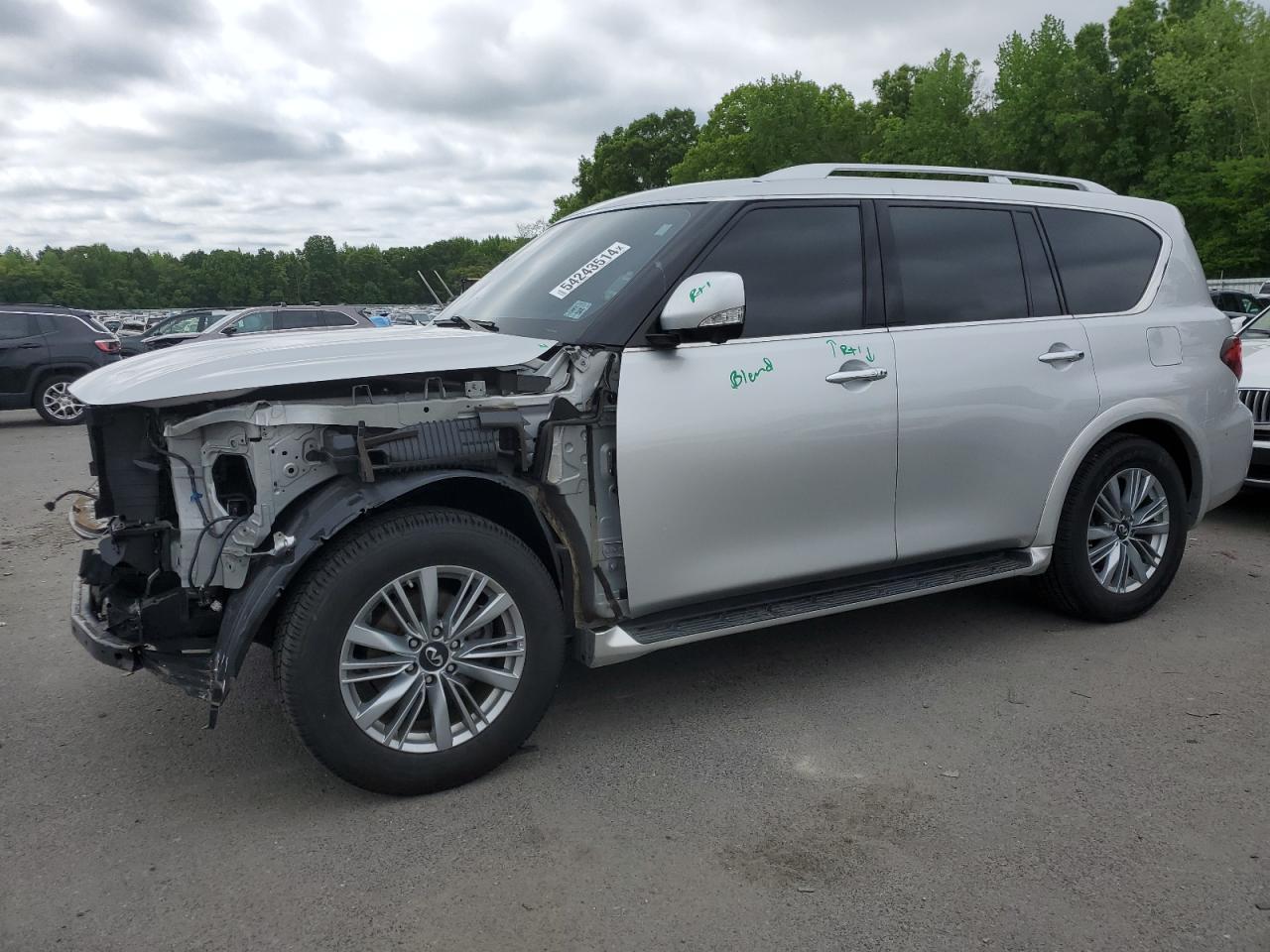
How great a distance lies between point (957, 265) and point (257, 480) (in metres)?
2.92

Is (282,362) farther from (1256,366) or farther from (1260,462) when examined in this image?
(1256,366)

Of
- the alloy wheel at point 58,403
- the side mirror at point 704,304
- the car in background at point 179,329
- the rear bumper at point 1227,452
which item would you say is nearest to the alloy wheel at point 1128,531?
the rear bumper at point 1227,452

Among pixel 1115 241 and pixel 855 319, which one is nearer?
pixel 855 319

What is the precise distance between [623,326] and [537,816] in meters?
1.65

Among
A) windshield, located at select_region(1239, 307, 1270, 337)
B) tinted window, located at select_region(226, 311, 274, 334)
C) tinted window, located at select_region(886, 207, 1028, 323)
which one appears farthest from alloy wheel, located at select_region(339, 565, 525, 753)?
tinted window, located at select_region(226, 311, 274, 334)

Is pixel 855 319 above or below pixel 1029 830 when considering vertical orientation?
above

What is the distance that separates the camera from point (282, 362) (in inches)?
123

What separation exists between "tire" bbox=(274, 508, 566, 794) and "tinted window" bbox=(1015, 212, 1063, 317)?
258cm

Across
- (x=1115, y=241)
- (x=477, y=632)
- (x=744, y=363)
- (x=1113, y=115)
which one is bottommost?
(x=477, y=632)

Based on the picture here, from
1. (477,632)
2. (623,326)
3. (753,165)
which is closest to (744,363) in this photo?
(623,326)

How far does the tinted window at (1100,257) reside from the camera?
15.0 ft

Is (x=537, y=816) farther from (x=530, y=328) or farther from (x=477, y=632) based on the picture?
(x=530, y=328)

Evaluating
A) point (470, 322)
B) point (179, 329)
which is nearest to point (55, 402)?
point (179, 329)

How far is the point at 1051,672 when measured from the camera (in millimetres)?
4266
